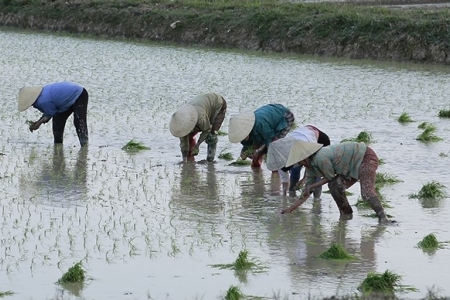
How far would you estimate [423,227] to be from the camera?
26.3 feet

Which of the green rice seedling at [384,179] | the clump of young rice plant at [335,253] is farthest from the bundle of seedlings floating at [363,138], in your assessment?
the clump of young rice plant at [335,253]

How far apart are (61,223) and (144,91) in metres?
8.52

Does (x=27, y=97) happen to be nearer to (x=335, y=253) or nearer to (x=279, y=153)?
(x=279, y=153)

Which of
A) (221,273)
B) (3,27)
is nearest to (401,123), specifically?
(221,273)

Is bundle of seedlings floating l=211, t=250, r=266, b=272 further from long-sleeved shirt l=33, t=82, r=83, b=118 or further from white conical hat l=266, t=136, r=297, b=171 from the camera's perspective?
long-sleeved shirt l=33, t=82, r=83, b=118

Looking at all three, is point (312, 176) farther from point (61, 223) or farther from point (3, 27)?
point (3, 27)

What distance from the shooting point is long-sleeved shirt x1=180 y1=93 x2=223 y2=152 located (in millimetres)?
10422

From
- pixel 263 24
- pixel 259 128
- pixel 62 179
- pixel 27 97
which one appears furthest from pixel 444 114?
pixel 263 24

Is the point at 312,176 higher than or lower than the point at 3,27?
higher

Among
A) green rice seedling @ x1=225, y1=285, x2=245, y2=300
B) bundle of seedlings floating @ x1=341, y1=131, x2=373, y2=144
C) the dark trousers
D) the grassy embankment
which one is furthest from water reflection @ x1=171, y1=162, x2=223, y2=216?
the grassy embankment

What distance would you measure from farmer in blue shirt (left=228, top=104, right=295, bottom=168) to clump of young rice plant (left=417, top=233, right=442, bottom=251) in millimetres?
2630

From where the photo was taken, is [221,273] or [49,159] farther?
[49,159]

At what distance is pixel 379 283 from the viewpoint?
20.1 feet

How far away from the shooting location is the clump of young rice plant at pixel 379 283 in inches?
241
